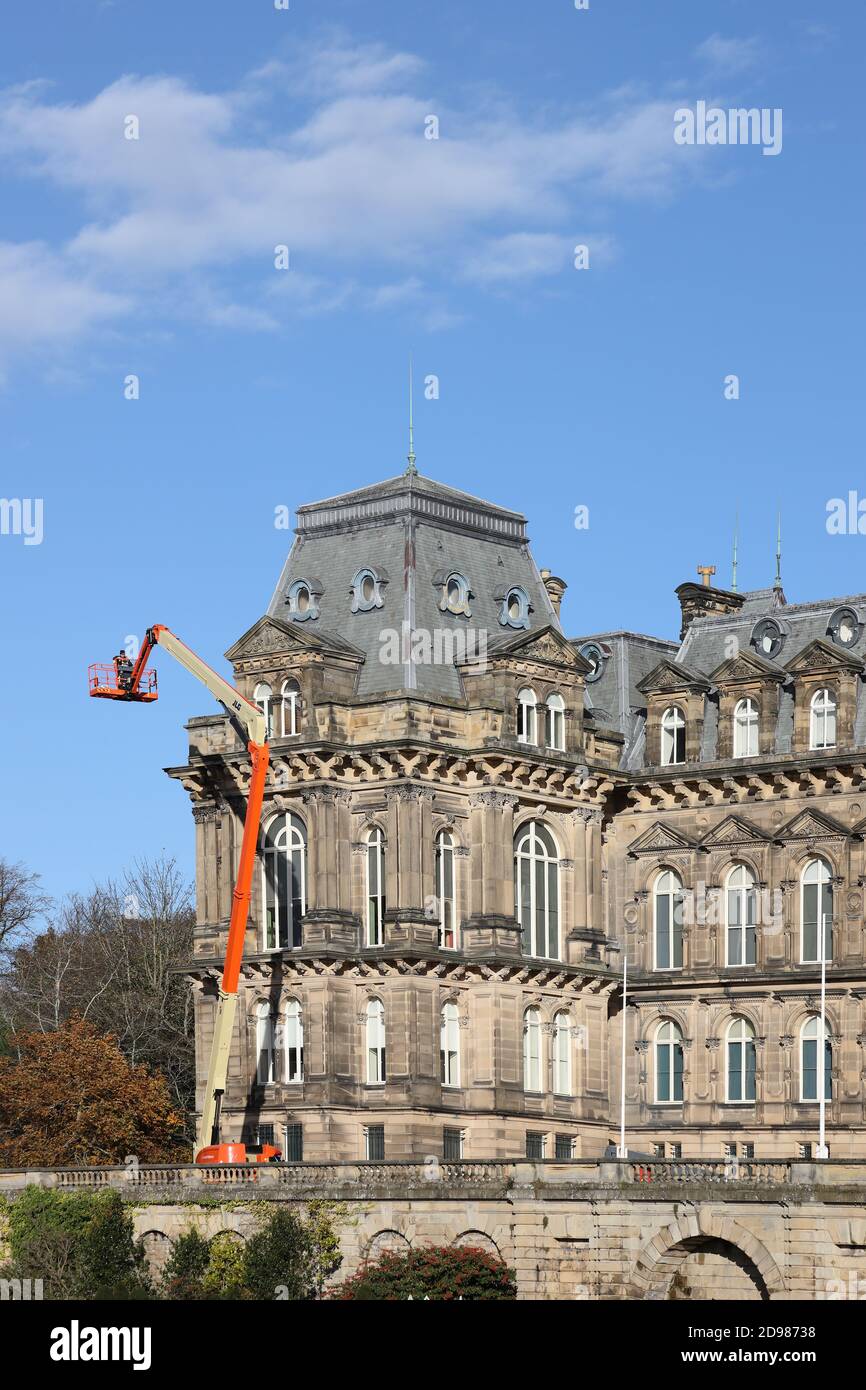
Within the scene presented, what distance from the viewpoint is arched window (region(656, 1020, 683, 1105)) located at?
297ft

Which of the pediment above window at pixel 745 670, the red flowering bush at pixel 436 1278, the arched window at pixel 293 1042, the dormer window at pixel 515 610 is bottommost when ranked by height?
the red flowering bush at pixel 436 1278

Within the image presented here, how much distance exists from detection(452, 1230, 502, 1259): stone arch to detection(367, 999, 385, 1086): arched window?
12.8m

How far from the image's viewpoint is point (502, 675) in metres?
87.8

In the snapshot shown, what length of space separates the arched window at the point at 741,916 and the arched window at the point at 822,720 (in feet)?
15.4

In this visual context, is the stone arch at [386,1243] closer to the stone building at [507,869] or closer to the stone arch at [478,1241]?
the stone arch at [478,1241]

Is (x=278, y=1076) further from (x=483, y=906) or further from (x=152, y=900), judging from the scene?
(x=152, y=900)

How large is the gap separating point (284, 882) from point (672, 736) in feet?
44.9

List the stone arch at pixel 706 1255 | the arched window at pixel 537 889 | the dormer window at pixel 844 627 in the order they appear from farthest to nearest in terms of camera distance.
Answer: the dormer window at pixel 844 627
the arched window at pixel 537 889
the stone arch at pixel 706 1255

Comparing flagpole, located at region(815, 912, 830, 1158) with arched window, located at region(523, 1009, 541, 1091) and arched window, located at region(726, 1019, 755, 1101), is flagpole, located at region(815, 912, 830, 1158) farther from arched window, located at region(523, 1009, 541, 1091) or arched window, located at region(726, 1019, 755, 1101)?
arched window, located at region(523, 1009, 541, 1091)

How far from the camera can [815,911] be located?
87750 millimetres

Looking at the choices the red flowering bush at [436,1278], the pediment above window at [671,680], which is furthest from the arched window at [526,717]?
the red flowering bush at [436,1278]

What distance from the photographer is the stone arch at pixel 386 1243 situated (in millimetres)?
73188
